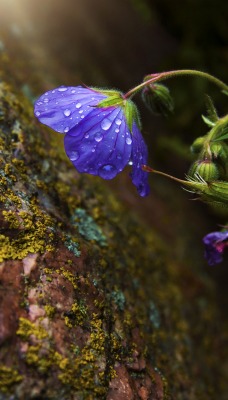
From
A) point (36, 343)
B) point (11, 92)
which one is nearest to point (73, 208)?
point (11, 92)

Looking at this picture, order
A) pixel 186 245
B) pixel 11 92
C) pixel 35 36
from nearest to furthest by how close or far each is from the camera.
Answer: pixel 11 92
pixel 186 245
pixel 35 36

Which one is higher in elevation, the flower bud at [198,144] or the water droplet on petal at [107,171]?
the water droplet on petal at [107,171]

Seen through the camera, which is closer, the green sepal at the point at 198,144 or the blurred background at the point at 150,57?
the green sepal at the point at 198,144

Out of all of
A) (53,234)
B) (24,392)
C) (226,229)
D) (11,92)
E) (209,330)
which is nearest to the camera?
(24,392)

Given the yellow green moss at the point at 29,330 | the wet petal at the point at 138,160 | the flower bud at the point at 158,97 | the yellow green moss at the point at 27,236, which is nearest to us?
the yellow green moss at the point at 29,330

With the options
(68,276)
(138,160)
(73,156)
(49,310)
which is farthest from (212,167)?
(49,310)

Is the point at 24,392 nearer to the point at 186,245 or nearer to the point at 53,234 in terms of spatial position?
the point at 53,234

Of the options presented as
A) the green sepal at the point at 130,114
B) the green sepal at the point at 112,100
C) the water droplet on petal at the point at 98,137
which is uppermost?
the green sepal at the point at 112,100

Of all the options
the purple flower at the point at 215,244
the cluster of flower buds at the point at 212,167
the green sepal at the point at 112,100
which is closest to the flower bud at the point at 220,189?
the cluster of flower buds at the point at 212,167

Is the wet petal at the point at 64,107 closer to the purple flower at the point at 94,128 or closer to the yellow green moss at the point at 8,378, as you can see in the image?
the purple flower at the point at 94,128

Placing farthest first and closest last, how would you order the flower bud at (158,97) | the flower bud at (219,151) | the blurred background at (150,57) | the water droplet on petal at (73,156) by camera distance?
the blurred background at (150,57) < the flower bud at (158,97) < the flower bud at (219,151) < the water droplet on petal at (73,156)
